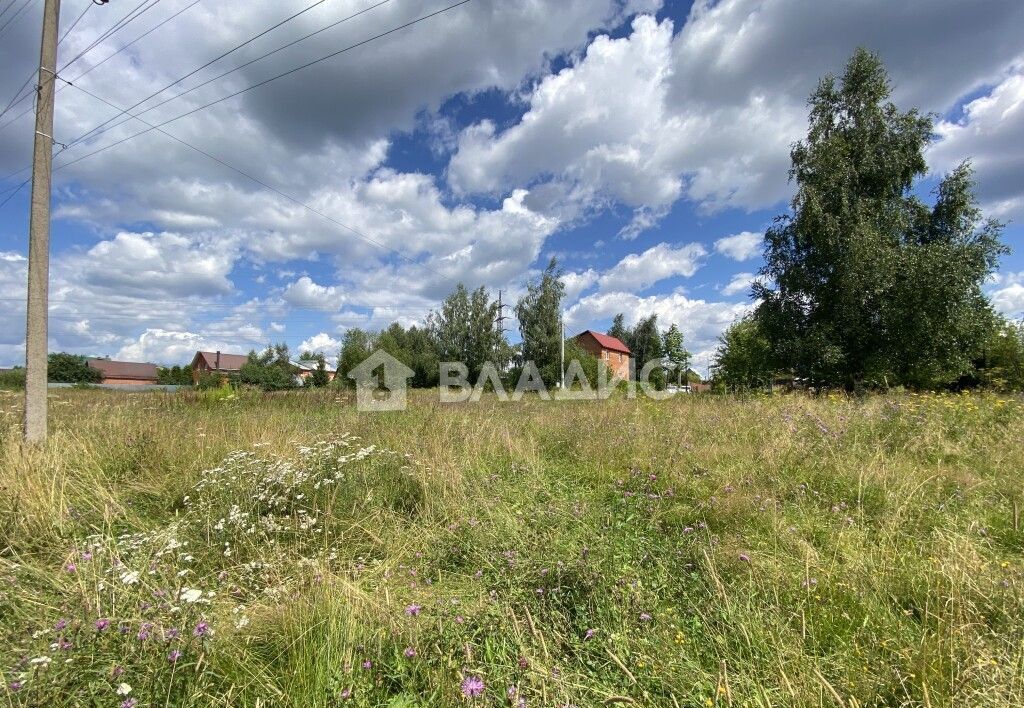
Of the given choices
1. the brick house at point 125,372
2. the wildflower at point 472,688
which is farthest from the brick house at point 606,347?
the brick house at point 125,372

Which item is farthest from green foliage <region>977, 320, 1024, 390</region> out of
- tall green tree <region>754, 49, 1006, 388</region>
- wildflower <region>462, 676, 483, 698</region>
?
wildflower <region>462, 676, 483, 698</region>

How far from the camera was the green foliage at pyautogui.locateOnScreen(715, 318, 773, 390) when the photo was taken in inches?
589

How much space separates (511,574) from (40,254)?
6610 mm

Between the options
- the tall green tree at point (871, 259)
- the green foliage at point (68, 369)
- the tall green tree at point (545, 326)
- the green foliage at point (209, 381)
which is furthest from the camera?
the green foliage at point (68, 369)

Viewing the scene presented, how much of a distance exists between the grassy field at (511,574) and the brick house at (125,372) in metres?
78.6

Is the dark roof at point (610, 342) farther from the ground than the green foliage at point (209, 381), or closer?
farther from the ground

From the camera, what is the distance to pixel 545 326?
3102 centimetres

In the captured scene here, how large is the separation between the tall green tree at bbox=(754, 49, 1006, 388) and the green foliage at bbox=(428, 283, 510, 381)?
20.7m

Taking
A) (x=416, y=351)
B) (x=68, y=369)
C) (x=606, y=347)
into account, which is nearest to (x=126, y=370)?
(x=68, y=369)

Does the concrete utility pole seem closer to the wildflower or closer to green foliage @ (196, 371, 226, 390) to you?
the wildflower

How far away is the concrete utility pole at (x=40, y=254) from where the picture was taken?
15.4 ft

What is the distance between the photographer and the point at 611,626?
197cm

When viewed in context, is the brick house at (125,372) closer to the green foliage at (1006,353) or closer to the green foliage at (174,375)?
the green foliage at (174,375)

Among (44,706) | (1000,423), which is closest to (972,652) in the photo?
(44,706)
